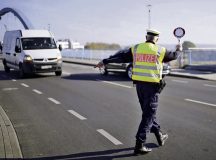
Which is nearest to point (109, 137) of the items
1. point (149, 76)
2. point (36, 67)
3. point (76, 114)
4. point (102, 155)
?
point (102, 155)

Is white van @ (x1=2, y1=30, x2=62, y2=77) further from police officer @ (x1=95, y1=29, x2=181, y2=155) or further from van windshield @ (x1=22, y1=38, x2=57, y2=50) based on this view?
police officer @ (x1=95, y1=29, x2=181, y2=155)

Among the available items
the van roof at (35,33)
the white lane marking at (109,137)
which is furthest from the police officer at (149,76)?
the van roof at (35,33)

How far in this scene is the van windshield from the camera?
18.2 m

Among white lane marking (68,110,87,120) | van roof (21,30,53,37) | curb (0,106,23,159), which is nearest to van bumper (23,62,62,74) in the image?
van roof (21,30,53,37)

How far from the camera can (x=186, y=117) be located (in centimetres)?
783

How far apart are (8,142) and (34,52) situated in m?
12.0

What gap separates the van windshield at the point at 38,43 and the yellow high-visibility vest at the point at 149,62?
44.3 feet

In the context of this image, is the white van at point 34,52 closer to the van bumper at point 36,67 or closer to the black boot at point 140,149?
the van bumper at point 36,67

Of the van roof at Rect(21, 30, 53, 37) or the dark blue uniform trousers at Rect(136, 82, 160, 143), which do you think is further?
the van roof at Rect(21, 30, 53, 37)

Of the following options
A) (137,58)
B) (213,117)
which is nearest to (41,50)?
(213,117)

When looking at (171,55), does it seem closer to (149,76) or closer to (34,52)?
(149,76)

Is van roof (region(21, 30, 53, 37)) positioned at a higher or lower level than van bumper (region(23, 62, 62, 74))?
higher

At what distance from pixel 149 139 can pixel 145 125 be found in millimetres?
883

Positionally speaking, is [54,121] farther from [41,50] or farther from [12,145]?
[41,50]
